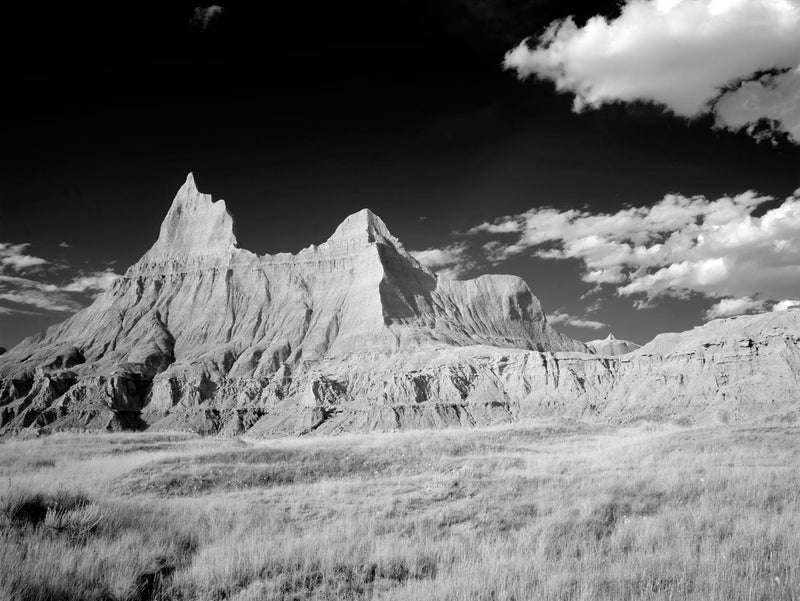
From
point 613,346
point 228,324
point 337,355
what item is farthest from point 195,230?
point 613,346

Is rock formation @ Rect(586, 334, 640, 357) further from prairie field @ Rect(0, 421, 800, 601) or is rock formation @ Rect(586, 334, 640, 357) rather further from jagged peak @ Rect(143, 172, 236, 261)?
prairie field @ Rect(0, 421, 800, 601)

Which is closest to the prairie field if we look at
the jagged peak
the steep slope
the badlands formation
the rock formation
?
the badlands formation

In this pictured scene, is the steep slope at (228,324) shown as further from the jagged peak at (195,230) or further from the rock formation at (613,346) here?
the rock formation at (613,346)

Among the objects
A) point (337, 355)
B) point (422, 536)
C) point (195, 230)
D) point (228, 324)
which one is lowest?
point (422, 536)

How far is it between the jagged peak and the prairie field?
13286 centimetres

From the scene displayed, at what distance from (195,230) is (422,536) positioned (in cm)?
15225

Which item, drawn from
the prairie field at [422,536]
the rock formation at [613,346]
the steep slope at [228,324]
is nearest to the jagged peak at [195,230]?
the steep slope at [228,324]

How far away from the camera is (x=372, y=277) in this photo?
119 m

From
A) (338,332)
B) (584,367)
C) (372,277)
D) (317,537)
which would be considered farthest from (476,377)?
(317,537)

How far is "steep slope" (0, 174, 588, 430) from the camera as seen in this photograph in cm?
8794

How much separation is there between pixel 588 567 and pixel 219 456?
59.3 ft

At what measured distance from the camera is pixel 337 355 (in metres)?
97.6

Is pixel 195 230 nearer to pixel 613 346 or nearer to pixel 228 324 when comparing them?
pixel 228 324

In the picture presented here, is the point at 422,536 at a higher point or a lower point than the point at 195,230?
lower
